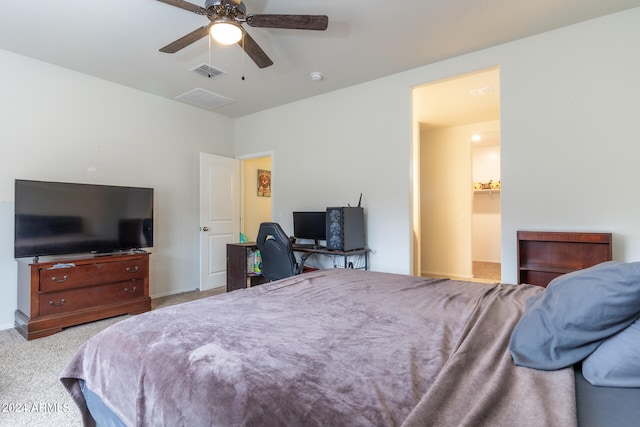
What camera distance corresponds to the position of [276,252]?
3201mm

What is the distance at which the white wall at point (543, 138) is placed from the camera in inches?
99.9

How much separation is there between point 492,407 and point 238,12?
8.17 ft

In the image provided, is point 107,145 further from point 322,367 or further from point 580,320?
point 580,320

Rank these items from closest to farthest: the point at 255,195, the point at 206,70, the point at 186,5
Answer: the point at 186,5, the point at 206,70, the point at 255,195

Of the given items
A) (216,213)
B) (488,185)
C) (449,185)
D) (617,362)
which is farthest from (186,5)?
(488,185)

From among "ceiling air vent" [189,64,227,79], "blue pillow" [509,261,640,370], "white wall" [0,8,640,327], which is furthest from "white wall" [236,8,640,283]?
"blue pillow" [509,261,640,370]

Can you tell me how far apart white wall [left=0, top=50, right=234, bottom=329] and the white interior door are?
0.57 ft

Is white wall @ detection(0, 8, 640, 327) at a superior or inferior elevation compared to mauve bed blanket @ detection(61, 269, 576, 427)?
superior

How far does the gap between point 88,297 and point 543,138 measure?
470cm

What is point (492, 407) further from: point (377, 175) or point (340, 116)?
point (340, 116)

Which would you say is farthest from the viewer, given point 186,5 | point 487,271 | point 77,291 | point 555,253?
point 487,271

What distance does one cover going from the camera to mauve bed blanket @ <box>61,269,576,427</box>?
0.72 m

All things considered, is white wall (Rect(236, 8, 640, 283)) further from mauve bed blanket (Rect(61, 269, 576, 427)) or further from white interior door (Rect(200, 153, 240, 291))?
white interior door (Rect(200, 153, 240, 291))

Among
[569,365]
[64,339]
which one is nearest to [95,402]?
[569,365]
